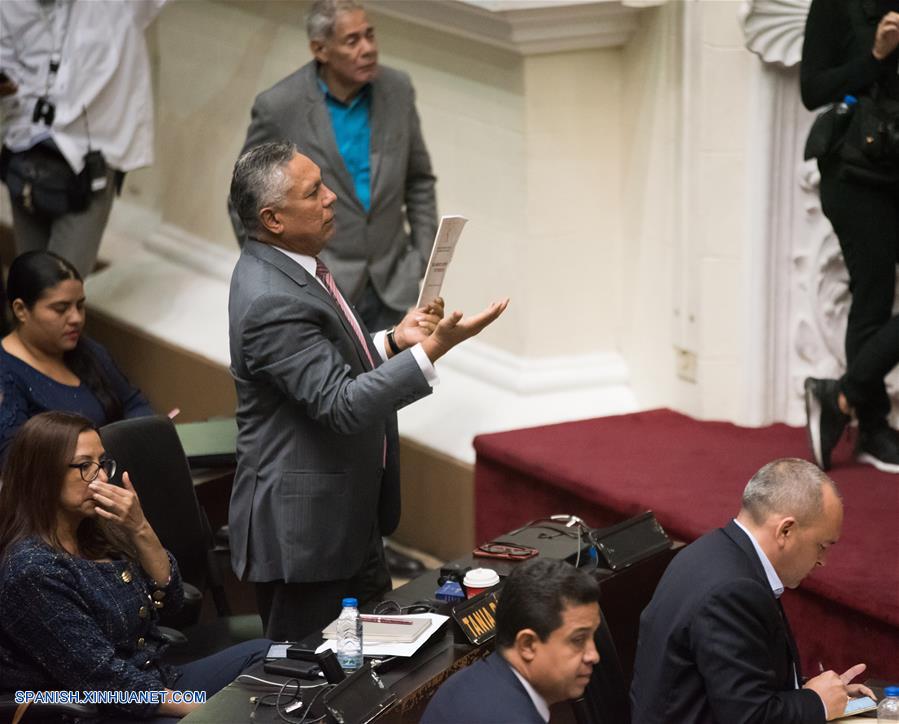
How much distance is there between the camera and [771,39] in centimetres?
523

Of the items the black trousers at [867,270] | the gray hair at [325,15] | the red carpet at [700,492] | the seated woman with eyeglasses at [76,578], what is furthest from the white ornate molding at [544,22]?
the seated woman with eyeglasses at [76,578]

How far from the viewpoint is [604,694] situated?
11.5 feet

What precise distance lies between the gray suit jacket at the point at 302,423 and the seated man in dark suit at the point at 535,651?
2.68 ft

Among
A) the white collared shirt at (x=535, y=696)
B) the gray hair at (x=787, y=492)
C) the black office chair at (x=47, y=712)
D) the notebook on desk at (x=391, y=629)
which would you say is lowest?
the black office chair at (x=47, y=712)

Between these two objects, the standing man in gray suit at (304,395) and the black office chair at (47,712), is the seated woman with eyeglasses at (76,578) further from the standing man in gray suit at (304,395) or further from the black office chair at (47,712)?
the standing man in gray suit at (304,395)

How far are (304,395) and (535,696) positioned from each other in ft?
3.45

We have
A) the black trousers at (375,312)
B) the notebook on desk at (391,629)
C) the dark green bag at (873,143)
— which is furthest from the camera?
the black trousers at (375,312)

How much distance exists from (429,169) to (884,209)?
163 centimetres

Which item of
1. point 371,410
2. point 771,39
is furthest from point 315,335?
point 771,39

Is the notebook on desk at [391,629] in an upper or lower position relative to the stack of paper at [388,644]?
upper

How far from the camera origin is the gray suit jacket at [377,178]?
5.39m

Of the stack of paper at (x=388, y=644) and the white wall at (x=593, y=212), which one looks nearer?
the stack of paper at (x=388, y=644)

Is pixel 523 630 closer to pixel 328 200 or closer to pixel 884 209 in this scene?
pixel 328 200

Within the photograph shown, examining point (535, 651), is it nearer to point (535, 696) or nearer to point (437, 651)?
point (535, 696)
